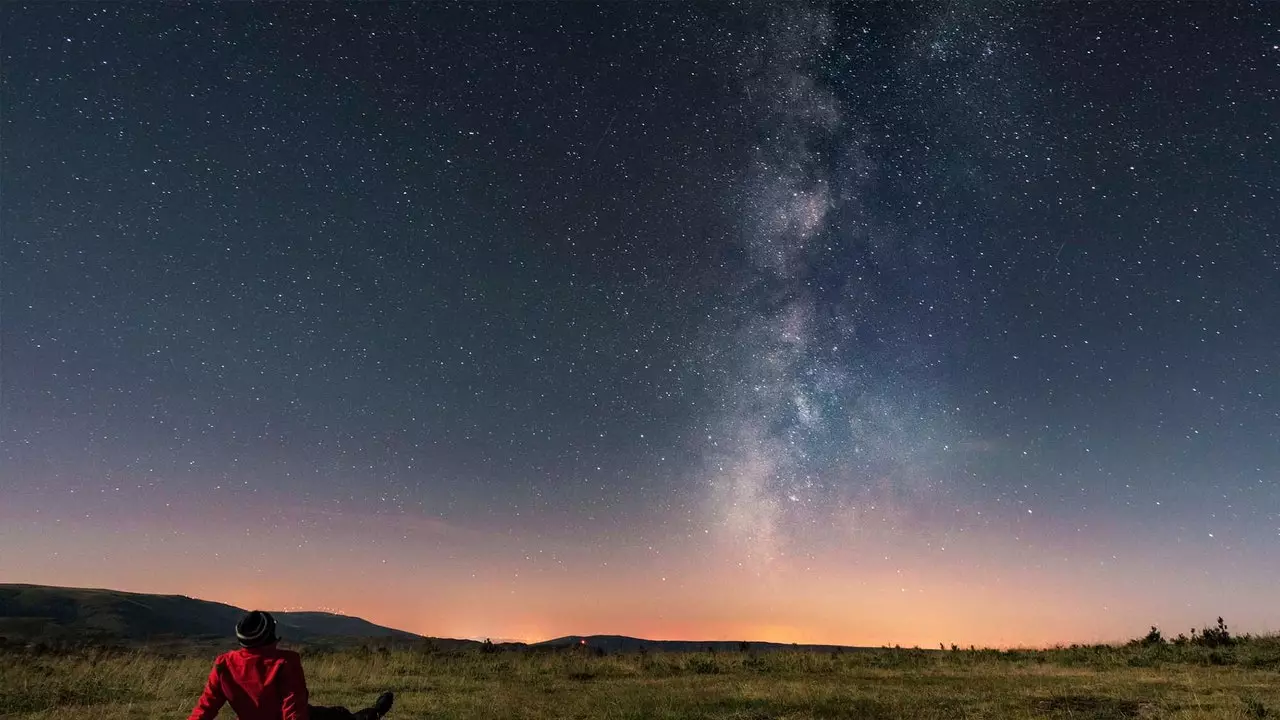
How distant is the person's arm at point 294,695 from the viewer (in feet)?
17.2

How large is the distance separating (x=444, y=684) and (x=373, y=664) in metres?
5.56

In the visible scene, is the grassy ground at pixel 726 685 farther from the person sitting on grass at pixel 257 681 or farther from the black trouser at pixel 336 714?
the person sitting on grass at pixel 257 681

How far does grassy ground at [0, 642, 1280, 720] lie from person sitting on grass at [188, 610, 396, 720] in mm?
10736

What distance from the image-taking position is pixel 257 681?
535 centimetres

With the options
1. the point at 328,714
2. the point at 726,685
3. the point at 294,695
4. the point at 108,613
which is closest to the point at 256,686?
the point at 294,695

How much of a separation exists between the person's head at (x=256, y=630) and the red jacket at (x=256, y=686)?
2.9 inches

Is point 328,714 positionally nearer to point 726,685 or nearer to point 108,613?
point 726,685

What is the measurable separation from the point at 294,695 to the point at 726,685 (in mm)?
17866

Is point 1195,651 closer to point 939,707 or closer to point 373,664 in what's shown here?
point 939,707

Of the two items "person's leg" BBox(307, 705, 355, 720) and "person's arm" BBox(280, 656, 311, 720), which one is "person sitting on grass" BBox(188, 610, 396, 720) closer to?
"person's arm" BBox(280, 656, 311, 720)

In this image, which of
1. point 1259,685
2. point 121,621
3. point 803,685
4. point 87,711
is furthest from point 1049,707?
point 121,621

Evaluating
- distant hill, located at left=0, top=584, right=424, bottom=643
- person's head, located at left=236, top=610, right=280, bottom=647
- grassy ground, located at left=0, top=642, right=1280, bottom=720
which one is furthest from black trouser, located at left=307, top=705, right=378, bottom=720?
distant hill, located at left=0, top=584, right=424, bottom=643

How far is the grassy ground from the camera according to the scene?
15.3 m

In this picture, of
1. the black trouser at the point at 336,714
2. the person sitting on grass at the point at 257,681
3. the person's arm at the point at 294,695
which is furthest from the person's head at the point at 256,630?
the black trouser at the point at 336,714
